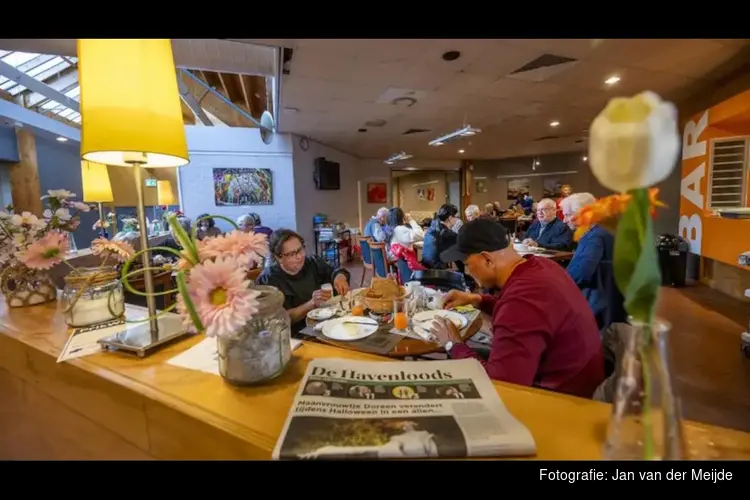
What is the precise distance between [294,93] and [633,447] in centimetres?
497

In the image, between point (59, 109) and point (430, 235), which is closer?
point (430, 235)

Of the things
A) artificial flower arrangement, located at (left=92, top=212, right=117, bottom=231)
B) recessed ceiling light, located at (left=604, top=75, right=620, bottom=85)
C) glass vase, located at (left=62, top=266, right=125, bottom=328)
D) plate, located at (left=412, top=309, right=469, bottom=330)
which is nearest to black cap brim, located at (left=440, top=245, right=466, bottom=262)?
plate, located at (left=412, top=309, right=469, bottom=330)

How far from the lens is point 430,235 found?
13.6 ft

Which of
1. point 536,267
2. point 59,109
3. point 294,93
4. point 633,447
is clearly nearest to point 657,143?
point 633,447

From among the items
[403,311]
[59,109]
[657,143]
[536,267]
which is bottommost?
[403,311]

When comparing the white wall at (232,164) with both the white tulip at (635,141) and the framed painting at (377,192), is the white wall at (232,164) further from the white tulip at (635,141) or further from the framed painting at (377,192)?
the white tulip at (635,141)

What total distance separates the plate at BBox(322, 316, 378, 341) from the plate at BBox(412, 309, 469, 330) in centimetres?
23

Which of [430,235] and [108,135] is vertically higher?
[108,135]

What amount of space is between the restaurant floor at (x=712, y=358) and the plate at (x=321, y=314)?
1.44 metres

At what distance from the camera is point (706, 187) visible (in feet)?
15.5

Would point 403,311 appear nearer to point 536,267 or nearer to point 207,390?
point 536,267

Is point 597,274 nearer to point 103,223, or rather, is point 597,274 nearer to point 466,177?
point 103,223

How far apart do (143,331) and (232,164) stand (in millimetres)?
6708

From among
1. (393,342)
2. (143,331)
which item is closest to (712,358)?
(393,342)
